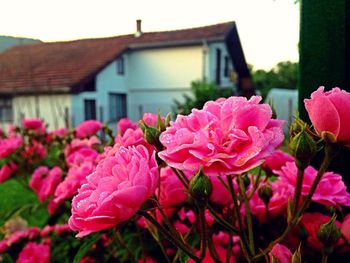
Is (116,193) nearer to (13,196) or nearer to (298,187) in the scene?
(298,187)

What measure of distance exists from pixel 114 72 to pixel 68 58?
160cm

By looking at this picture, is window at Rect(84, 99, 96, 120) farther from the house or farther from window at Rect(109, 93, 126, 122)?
window at Rect(109, 93, 126, 122)

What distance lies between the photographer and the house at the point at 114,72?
12.4m

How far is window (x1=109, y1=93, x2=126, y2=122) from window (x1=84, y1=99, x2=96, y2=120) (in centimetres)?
89

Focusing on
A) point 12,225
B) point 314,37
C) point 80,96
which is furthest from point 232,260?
point 80,96

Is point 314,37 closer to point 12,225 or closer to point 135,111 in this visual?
point 12,225

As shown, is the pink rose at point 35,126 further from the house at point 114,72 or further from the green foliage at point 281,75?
the green foliage at point 281,75

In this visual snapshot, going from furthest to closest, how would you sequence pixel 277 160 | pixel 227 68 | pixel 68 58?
pixel 227 68
pixel 68 58
pixel 277 160

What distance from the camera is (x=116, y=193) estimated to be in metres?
0.49

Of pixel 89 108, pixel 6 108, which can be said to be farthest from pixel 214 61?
pixel 6 108

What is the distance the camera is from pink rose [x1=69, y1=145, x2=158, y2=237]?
50 cm

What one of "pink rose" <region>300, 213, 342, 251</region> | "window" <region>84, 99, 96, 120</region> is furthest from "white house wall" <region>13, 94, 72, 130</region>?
"pink rose" <region>300, 213, 342, 251</region>

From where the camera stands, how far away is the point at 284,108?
51.1 feet

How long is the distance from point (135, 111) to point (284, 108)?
509 centimetres
